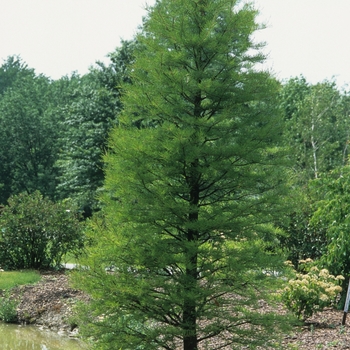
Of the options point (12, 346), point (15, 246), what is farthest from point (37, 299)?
point (15, 246)

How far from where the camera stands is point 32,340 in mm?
12711

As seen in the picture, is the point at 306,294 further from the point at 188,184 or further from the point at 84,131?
the point at 84,131

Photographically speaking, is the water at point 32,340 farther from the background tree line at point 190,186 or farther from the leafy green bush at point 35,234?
the background tree line at point 190,186

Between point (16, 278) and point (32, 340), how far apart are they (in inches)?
139

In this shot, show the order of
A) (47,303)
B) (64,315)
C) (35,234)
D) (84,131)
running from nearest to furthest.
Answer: (64,315), (47,303), (35,234), (84,131)

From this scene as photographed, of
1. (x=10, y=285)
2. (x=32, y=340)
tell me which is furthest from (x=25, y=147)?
(x=32, y=340)

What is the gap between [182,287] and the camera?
7551 mm

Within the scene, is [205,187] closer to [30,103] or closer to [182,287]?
[182,287]

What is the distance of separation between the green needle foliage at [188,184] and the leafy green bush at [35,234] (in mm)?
9988

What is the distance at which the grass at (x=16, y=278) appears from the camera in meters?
15.4

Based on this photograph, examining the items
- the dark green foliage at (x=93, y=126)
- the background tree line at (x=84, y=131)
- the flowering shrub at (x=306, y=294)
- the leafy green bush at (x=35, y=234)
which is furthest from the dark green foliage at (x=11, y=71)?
the flowering shrub at (x=306, y=294)

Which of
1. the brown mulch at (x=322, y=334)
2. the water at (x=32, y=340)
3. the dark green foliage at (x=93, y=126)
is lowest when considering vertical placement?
the water at (x=32, y=340)

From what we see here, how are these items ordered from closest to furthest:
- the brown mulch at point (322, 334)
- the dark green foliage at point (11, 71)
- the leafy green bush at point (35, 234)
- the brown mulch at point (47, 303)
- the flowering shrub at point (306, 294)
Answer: the brown mulch at point (322, 334) < the flowering shrub at point (306, 294) < the brown mulch at point (47, 303) < the leafy green bush at point (35, 234) < the dark green foliage at point (11, 71)

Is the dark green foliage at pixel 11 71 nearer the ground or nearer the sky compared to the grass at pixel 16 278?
nearer the sky
